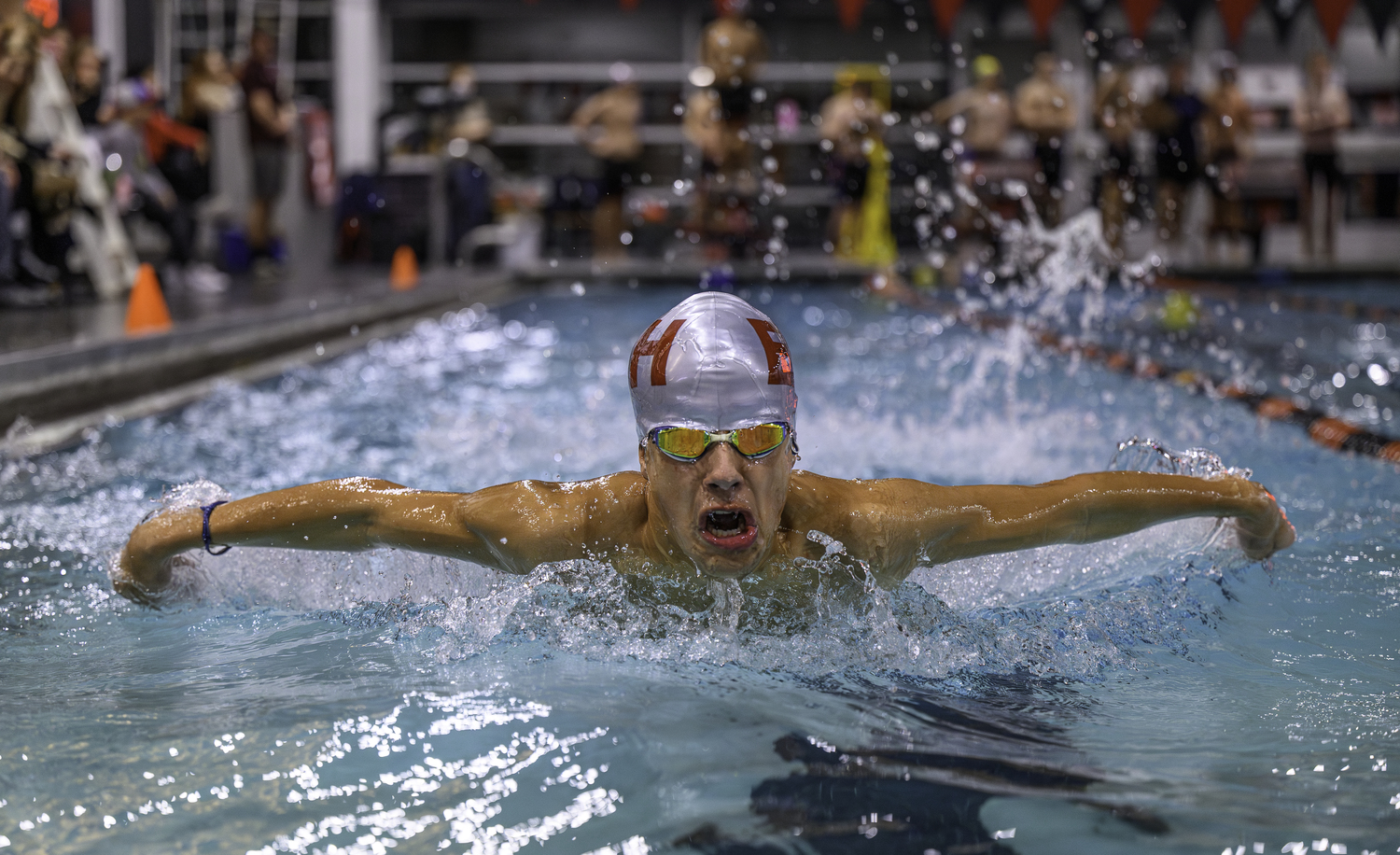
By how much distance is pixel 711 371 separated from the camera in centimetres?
210

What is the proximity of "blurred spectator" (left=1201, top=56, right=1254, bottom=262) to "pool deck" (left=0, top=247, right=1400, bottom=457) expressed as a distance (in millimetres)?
1220

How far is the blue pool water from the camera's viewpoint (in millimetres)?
1767

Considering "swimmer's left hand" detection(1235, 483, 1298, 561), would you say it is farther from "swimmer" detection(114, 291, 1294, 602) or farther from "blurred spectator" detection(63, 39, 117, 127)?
"blurred spectator" detection(63, 39, 117, 127)

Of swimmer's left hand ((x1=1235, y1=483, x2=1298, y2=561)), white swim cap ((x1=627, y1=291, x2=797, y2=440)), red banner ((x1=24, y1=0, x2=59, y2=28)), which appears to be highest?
red banner ((x1=24, y1=0, x2=59, y2=28))

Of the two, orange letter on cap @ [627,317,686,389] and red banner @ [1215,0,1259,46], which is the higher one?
red banner @ [1215,0,1259,46]

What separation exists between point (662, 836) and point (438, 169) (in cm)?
1193

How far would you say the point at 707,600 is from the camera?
2.34m

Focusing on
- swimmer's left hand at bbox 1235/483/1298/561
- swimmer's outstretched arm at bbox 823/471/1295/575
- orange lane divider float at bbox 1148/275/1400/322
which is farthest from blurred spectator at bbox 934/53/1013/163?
swimmer's outstretched arm at bbox 823/471/1295/575

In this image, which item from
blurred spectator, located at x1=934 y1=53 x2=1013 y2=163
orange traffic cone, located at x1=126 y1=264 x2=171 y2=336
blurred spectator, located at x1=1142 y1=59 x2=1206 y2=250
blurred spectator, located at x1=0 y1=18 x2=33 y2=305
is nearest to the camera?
orange traffic cone, located at x1=126 y1=264 x2=171 y2=336

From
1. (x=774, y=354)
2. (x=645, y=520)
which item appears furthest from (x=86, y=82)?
(x=774, y=354)

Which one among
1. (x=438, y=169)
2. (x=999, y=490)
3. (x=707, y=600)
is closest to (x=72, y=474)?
(x=707, y=600)

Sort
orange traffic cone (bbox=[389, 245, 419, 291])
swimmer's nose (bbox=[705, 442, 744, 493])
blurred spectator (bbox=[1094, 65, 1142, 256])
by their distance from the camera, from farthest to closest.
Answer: blurred spectator (bbox=[1094, 65, 1142, 256]) → orange traffic cone (bbox=[389, 245, 419, 291]) → swimmer's nose (bbox=[705, 442, 744, 493])

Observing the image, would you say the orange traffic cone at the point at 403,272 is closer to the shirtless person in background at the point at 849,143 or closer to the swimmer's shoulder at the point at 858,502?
the shirtless person in background at the point at 849,143

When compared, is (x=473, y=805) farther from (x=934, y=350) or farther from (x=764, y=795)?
(x=934, y=350)
